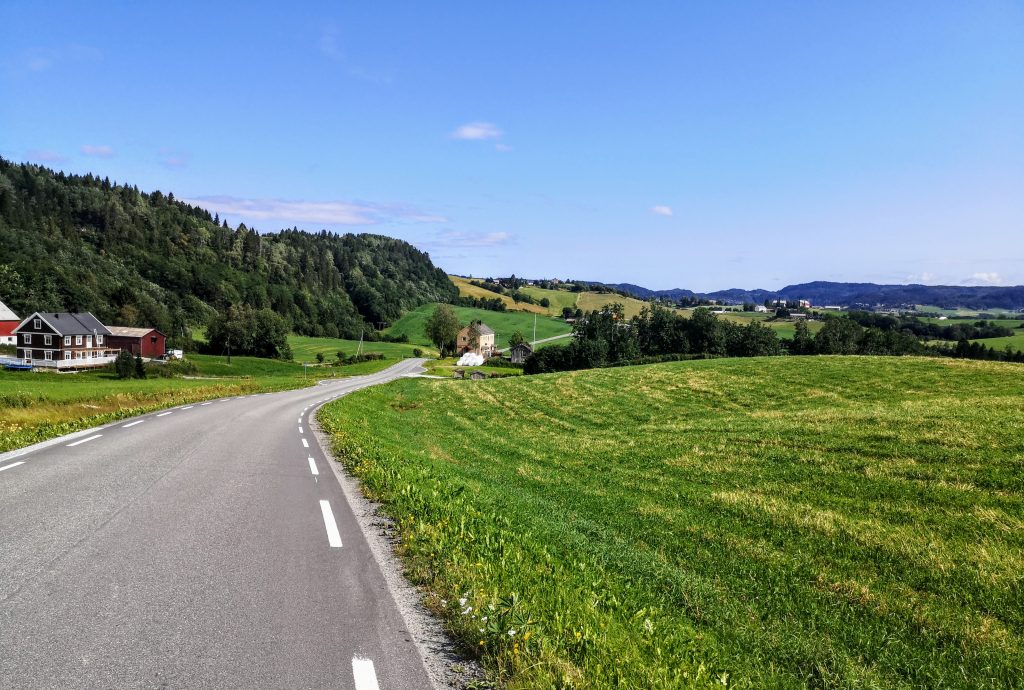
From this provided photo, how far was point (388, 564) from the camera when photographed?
7.67 meters

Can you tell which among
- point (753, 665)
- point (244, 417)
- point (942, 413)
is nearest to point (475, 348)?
point (244, 417)

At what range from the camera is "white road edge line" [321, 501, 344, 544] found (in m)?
8.53

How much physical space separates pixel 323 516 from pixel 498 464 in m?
8.28

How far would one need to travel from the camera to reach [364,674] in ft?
16.3

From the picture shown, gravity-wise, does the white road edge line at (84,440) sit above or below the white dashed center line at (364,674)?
below

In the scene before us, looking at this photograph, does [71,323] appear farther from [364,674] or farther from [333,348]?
[364,674]

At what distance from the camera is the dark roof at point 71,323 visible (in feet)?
287

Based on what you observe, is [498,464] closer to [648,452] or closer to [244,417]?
[648,452]

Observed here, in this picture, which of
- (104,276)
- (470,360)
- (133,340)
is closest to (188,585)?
(470,360)

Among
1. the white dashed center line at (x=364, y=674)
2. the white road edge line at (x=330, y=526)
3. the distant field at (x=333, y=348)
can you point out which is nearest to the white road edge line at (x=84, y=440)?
the white road edge line at (x=330, y=526)

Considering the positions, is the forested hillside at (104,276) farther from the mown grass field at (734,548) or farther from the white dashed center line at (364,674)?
the white dashed center line at (364,674)

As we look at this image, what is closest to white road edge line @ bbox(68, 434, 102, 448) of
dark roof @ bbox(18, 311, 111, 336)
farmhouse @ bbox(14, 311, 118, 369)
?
farmhouse @ bbox(14, 311, 118, 369)

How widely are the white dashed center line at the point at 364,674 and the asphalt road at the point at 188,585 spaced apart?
0.05 ft

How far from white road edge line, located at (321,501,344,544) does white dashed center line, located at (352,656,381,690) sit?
10.9ft
